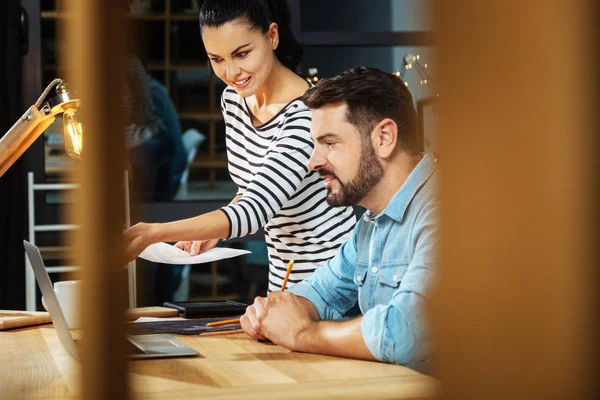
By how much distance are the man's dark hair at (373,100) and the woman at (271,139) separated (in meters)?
0.25

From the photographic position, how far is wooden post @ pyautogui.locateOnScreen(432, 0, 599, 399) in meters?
0.51

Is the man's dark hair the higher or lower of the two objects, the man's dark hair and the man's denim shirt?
the higher

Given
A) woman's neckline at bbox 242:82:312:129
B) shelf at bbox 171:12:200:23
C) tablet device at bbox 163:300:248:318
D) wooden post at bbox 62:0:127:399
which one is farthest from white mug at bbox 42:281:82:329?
shelf at bbox 171:12:200:23

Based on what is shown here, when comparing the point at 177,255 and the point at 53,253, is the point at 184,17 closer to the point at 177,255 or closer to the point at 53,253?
the point at 53,253

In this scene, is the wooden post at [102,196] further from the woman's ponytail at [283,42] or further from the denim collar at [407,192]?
the woman's ponytail at [283,42]

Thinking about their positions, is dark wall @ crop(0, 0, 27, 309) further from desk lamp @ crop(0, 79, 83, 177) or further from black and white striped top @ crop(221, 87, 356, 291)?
desk lamp @ crop(0, 79, 83, 177)

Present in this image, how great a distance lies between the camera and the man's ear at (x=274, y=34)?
2135 mm

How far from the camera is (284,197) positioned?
6.51 ft

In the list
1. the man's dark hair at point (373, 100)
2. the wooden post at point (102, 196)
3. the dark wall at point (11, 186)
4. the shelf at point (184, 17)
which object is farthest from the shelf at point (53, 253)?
the wooden post at point (102, 196)

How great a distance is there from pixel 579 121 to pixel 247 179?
5.58 ft

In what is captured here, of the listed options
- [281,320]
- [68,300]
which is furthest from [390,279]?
[68,300]

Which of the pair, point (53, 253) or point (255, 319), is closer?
point (255, 319)

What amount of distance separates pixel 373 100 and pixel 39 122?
68cm

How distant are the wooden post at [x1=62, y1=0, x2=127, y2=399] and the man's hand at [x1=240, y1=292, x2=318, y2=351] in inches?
35.2
